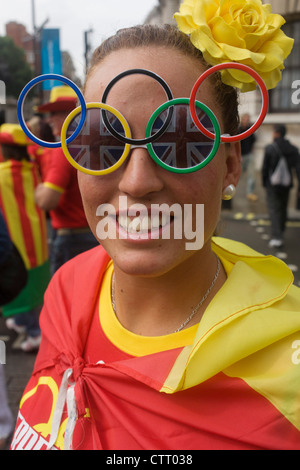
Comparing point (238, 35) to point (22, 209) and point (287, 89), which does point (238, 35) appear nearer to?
point (22, 209)

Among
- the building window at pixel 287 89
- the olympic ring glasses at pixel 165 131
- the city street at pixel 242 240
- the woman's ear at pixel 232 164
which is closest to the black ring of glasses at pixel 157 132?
the olympic ring glasses at pixel 165 131

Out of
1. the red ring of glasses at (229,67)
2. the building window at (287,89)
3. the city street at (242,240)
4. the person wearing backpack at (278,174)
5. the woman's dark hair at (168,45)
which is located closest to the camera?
the red ring of glasses at (229,67)

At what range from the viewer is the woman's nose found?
933 mm

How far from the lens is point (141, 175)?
3.07ft

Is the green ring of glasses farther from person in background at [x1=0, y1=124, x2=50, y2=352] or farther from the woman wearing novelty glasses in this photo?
person in background at [x1=0, y1=124, x2=50, y2=352]

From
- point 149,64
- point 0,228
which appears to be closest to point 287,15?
point 0,228

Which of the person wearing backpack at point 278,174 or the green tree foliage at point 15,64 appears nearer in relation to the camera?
the person wearing backpack at point 278,174

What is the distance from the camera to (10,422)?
255cm

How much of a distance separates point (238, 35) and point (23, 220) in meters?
2.96

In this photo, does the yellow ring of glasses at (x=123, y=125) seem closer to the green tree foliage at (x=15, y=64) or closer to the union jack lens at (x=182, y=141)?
the union jack lens at (x=182, y=141)

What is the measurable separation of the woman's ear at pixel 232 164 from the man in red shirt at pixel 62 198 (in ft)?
7.00

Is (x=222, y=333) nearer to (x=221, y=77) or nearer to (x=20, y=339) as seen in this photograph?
(x=221, y=77)

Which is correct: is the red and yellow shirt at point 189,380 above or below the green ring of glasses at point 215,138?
below

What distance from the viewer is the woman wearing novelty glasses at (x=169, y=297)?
95cm
